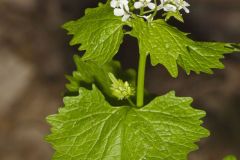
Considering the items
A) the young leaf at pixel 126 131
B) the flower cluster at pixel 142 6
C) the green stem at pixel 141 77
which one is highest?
the flower cluster at pixel 142 6

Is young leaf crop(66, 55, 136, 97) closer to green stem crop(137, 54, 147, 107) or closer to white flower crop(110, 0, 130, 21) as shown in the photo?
green stem crop(137, 54, 147, 107)

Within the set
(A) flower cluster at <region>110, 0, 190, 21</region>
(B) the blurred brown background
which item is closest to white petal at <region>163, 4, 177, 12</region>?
(A) flower cluster at <region>110, 0, 190, 21</region>

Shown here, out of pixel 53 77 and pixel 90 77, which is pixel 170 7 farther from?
pixel 53 77

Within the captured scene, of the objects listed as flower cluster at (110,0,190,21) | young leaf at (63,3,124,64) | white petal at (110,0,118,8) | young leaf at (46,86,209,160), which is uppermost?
white petal at (110,0,118,8)

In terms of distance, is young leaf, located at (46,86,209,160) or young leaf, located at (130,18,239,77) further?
young leaf, located at (46,86,209,160)

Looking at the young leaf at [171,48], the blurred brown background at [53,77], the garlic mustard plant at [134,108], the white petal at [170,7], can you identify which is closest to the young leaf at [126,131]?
the garlic mustard plant at [134,108]

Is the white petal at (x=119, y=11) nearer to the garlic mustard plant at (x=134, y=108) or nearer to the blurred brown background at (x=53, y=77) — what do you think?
the garlic mustard plant at (x=134, y=108)

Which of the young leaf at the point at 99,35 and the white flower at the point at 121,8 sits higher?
the white flower at the point at 121,8

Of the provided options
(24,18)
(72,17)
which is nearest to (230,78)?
(72,17)
